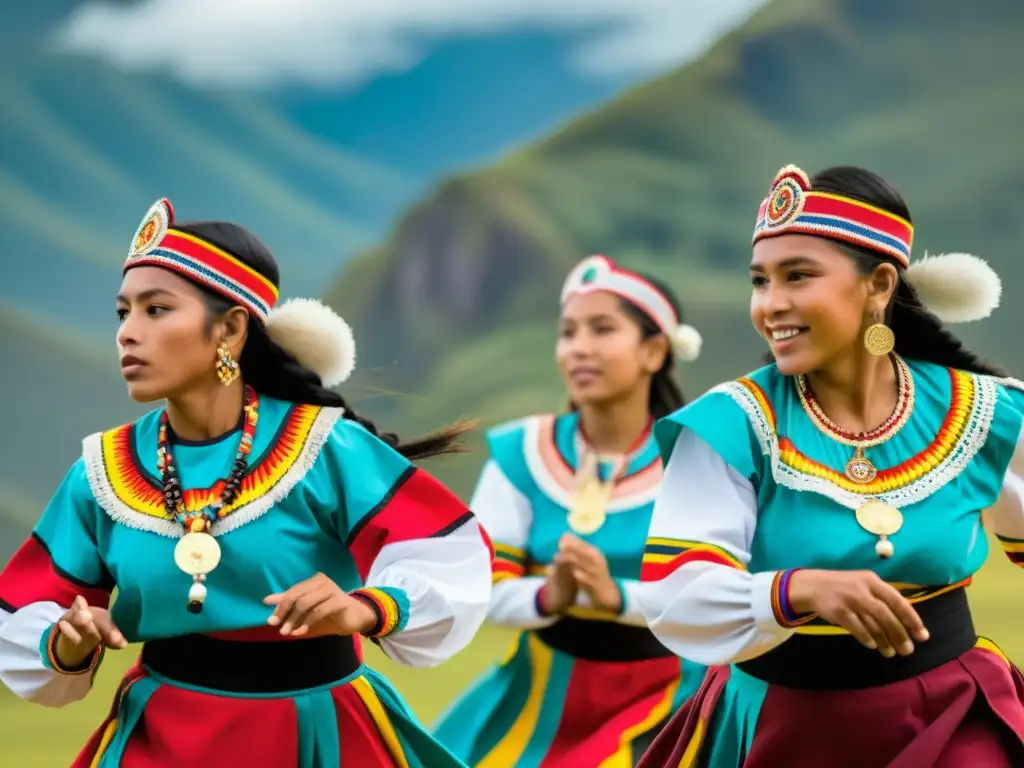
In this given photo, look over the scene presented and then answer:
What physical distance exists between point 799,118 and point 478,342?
3443mm

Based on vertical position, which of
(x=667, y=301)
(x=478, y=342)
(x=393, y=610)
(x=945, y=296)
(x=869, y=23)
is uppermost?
(x=869, y=23)

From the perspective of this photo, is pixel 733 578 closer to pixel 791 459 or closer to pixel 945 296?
pixel 791 459

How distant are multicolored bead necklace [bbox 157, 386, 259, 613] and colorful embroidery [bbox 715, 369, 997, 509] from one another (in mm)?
903

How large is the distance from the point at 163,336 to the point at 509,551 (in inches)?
65.9

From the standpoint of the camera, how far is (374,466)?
9.63 ft

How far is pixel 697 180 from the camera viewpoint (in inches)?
508

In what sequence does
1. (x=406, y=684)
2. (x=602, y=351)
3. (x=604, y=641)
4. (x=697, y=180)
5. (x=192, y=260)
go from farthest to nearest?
(x=697, y=180)
(x=406, y=684)
(x=602, y=351)
(x=604, y=641)
(x=192, y=260)

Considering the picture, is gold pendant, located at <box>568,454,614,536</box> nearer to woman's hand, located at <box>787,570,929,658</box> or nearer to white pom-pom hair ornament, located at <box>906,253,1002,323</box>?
white pom-pom hair ornament, located at <box>906,253,1002,323</box>

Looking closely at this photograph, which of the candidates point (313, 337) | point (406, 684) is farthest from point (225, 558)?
point (406, 684)

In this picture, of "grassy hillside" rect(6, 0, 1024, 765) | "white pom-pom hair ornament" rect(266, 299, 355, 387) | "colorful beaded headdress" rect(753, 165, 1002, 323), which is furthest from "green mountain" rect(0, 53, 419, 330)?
"colorful beaded headdress" rect(753, 165, 1002, 323)

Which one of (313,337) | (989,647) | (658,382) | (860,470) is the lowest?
(989,647)

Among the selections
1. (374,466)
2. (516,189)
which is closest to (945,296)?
(374,466)

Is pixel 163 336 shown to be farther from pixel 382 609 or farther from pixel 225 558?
pixel 382 609

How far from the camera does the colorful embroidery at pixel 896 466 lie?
8.64 feet
